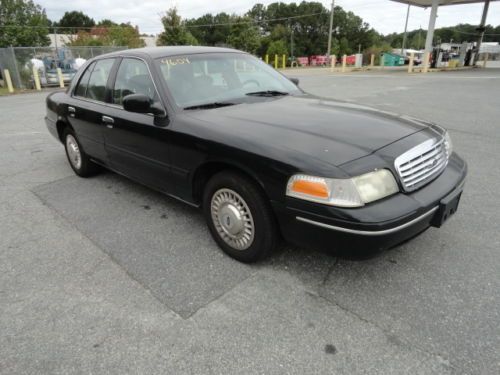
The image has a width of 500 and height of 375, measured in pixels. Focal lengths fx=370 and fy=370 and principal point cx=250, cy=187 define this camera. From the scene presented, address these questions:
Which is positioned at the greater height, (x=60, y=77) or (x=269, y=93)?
(x=269, y=93)

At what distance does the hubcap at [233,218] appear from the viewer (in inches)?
107

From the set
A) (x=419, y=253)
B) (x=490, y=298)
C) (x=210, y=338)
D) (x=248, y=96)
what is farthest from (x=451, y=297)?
(x=248, y=96)

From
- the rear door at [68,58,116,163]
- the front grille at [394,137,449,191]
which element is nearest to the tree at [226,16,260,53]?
the rear door at [68,58,116,163]

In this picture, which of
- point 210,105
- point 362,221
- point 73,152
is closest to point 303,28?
point 73,152

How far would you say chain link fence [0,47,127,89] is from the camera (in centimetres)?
1906

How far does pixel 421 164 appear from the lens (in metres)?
2.52

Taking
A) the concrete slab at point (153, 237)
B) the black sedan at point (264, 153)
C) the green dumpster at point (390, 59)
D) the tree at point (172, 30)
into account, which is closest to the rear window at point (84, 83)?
the black sedan at point (264, 153)

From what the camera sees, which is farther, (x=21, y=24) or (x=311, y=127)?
(x=21, y=24)

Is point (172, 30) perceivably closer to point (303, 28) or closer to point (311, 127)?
point (311, 127)

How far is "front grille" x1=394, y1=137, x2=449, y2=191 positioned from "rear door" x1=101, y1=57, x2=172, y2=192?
1.84m

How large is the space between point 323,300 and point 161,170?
180cm

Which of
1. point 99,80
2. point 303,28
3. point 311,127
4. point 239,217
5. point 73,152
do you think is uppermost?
point 303,28

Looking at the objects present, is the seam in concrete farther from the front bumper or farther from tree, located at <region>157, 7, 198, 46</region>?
tree, located at <region>157, 7, 198, 46</region>

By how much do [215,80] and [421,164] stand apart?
Answer: 1.97 meters
